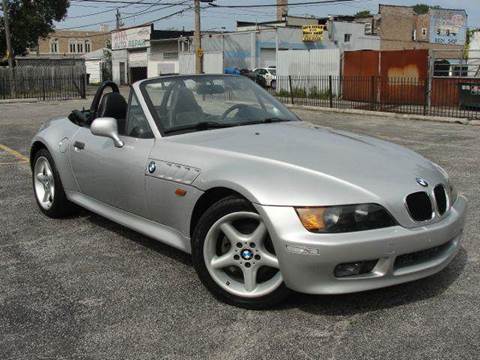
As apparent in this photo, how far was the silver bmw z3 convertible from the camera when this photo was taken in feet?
10.3

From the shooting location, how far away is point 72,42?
108 metres

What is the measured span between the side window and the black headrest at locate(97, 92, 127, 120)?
0.61m

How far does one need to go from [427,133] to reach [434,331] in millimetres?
10928

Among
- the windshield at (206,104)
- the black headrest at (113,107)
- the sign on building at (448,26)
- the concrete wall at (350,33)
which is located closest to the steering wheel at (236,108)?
the windshield at (206,104)

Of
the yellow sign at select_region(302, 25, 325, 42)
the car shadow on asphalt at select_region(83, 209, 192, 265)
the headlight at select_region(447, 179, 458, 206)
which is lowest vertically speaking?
the car shadow on asphalt at select_region(83, 209, 192, 265)

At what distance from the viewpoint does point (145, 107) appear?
4391 millimetres

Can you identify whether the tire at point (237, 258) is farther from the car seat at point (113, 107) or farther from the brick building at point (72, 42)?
the brick building at point (72, 42)

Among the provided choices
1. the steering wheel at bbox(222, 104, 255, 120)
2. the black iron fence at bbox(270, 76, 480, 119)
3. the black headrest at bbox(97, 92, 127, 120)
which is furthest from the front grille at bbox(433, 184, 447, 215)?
the black iron fence at bbox(270, 76, 480, 119)

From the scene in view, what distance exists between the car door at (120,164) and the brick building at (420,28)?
55.9 metres

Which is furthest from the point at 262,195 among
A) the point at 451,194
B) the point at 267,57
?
the point at 267,57

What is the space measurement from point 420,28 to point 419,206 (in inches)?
2498

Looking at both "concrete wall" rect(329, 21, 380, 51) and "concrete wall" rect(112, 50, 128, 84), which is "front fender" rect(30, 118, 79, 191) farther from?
"concrete wall" rect(112, 50, 128, 84)

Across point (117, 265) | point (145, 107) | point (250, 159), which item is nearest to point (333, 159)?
point (250, 159)

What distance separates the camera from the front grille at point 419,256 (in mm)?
3283
